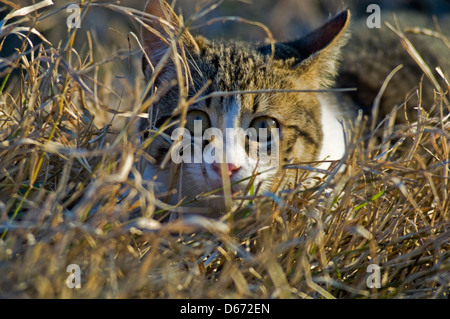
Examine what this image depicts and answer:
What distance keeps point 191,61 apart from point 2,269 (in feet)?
4.12

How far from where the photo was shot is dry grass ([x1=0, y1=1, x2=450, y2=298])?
129cm

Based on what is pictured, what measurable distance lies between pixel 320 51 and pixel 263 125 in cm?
43

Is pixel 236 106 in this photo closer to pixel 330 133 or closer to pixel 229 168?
pixel 229 168

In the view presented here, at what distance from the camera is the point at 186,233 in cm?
174

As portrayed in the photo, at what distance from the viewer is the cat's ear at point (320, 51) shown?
2.24 metres

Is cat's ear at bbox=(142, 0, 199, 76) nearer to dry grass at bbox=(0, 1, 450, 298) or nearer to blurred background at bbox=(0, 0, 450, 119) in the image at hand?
dry grass at bbox=(0, 1, 450, 298)

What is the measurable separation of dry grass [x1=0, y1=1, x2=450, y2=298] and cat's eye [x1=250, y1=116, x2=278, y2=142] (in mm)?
382

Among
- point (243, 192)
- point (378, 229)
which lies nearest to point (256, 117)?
point (243, 192)

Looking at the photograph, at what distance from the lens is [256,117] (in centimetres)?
218

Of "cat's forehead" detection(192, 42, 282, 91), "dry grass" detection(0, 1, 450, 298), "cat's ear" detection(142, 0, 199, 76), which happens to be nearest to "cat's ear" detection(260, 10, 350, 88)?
"cat's forehead" detection(192, 42, 282, 91)
